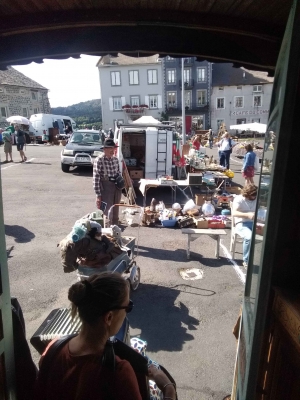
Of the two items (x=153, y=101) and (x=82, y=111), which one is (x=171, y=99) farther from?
(x=82, y=111)

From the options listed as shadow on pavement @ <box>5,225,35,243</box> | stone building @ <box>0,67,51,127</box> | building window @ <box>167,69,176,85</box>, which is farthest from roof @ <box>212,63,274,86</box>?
shadow on pavement @ <box>5,225,35,243</box>

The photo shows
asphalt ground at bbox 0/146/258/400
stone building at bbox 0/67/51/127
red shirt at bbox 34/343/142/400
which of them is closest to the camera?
red shirt at bbox 34/343/142/400

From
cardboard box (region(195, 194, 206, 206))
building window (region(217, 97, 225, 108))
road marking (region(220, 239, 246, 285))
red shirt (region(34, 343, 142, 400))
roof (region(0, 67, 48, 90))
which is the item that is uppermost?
roof (region(0, 67, 48, 90))

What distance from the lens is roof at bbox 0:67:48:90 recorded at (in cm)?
3891

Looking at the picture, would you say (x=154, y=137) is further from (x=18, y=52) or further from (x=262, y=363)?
(x=262, y=363)

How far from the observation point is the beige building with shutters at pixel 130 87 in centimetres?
4406

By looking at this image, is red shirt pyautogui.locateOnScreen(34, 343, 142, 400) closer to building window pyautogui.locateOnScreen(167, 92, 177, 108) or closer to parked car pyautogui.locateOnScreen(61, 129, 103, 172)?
parked car pyautogui.locateOnScreen(61, 129, 103, 172)

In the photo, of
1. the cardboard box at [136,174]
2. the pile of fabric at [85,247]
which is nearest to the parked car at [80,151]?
the cardboard box at [136,174]

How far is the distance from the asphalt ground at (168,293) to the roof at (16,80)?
3668 cm

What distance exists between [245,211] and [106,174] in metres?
2.73

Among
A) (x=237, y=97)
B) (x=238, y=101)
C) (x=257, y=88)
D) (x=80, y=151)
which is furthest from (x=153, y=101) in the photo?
(x=80, y=151)

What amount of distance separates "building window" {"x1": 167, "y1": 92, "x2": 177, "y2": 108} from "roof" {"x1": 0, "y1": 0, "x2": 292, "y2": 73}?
4545 centimetres

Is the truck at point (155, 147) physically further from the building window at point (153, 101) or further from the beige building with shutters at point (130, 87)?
the building window at point (153, 101)

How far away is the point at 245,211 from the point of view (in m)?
5.50
